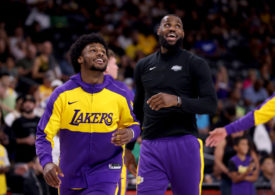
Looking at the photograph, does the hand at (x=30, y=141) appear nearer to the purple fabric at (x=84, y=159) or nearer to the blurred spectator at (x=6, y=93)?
the blurred spectator at (x=6, y=93)

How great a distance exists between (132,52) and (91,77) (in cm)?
978

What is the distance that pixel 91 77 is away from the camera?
425 centimetres

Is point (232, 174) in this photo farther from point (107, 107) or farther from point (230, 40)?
point (230, 40)

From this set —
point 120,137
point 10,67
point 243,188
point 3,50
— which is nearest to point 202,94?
point 120,137

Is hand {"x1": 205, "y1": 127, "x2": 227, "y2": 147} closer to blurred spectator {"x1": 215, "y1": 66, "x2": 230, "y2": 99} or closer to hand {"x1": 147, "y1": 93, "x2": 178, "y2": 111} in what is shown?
hand {"x1": 147, "y1": 93, "x2": 178, "y2": 111}

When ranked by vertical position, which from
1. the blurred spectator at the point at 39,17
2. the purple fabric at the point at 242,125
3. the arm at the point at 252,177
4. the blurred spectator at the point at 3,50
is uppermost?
the blurred spectator at the point at 39,17

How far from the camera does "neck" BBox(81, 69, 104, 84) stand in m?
4.24

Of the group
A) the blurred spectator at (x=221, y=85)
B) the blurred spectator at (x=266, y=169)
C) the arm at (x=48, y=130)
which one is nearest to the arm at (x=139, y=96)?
the arm at (x=48, y=130)

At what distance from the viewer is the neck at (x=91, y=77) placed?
4.24 meters

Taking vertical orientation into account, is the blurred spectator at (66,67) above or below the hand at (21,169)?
above

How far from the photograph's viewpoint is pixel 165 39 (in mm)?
4676

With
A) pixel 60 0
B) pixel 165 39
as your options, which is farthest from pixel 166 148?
pixel 60 0

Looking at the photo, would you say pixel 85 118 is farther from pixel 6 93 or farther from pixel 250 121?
pixel 6 93

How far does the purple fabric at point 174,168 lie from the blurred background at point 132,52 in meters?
2.17
